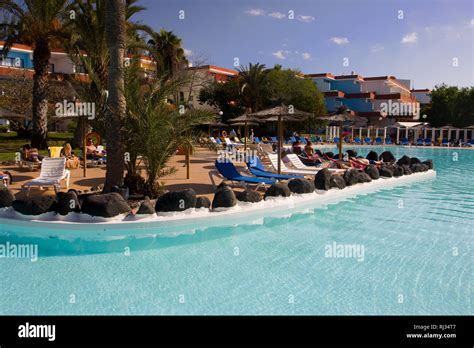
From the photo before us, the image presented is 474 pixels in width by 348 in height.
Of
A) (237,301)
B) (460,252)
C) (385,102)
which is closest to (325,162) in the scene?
(460,252)

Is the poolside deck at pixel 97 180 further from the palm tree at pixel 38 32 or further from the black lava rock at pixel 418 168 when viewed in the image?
the black lava rock at pixel 418 168

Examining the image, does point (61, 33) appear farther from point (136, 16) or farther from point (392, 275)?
point (392, 275)

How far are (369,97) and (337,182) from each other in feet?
148

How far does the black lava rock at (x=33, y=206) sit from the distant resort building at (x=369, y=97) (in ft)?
145

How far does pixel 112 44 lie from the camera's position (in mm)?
9375

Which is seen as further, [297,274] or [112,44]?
[112,44]

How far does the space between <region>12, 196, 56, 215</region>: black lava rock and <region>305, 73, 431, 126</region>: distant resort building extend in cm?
4426

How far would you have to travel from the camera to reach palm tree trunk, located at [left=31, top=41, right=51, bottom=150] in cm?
1903

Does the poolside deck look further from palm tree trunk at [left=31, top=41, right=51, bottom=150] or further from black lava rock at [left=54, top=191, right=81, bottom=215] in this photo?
palm tree trunk at [left=31, top=41, right=51, bottom=150]

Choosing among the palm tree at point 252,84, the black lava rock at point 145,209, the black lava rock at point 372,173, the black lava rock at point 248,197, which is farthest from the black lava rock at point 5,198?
the palm tree at point 252,84

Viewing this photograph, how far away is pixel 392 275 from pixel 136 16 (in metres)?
17.9

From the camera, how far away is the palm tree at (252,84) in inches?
1591

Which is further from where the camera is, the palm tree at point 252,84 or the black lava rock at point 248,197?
the palm tree at point 252,84

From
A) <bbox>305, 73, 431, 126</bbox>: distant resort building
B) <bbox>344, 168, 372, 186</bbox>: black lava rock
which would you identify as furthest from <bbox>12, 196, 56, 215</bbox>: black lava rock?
<bbox>305, 73, 431, 126</bbox>: distant resort building
